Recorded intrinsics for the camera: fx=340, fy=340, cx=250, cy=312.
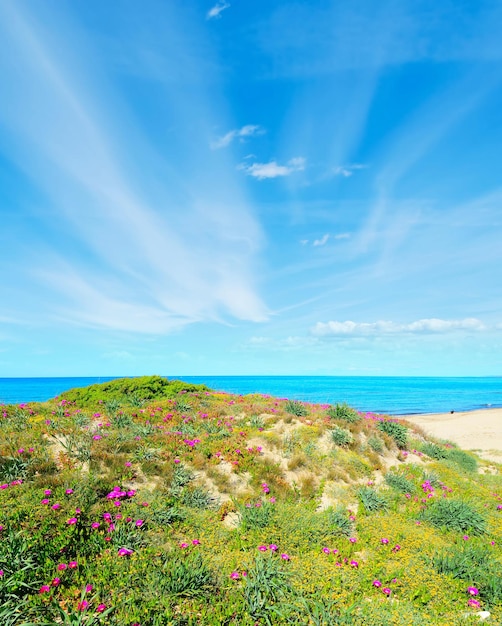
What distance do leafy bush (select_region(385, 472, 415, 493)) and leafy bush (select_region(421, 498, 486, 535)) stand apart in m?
1.28

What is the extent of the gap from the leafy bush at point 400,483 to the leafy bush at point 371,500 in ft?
4.37

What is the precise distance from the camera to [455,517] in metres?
9.37

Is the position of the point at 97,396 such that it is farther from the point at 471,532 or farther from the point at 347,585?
the point at 471,532

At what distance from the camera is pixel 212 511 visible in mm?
8453

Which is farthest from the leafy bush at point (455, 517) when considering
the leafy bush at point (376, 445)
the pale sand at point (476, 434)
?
the pale sand at point (476, 434)

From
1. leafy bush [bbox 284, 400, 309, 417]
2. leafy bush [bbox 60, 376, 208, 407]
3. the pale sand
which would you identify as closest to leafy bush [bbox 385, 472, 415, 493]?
leafy bush [bbox 284, 400, 309, 417]

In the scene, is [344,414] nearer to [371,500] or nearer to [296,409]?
[296,409]

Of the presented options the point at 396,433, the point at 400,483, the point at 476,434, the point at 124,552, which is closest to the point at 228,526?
the point at 124,552

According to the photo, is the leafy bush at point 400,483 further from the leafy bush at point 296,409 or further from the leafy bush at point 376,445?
the leafy bush at point 296,409

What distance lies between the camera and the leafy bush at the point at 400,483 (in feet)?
37.0

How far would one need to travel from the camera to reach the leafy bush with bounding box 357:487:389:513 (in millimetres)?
9742

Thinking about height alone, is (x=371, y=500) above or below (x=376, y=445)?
below

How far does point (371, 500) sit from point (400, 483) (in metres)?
2.07

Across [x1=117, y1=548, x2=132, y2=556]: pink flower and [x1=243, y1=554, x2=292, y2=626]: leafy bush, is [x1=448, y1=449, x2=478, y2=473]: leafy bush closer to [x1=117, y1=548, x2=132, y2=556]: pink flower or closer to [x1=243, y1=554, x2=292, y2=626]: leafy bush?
[x1=243, y1=554, x2=292, y2=626]: leafy bush
